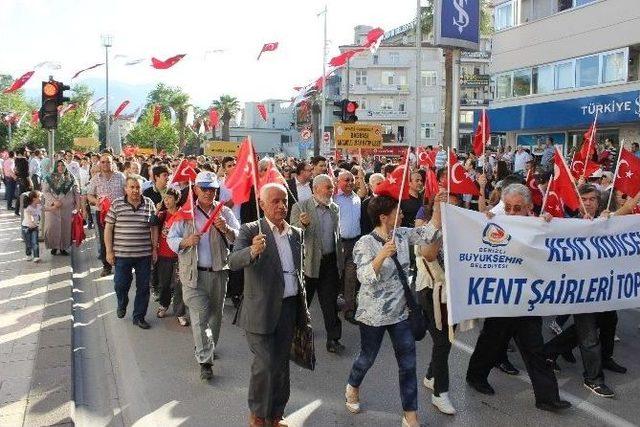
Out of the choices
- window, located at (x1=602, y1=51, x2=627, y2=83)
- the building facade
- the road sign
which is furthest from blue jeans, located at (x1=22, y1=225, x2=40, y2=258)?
window, located at (x1=602, y1=51, x2=627, y2=83)

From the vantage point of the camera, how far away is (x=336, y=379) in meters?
6.00

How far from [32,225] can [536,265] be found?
9.06m

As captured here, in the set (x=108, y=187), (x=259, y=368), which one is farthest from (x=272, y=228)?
(x=108, y=187)

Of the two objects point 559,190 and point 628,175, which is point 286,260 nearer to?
point 559,190

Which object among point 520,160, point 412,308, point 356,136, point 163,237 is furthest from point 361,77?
point 412,308

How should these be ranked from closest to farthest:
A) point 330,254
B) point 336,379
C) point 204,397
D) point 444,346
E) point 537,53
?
point 444,346 → point 204,397 → point 336,379 → point 330,254 → point 537,53

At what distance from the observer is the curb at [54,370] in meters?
4.93

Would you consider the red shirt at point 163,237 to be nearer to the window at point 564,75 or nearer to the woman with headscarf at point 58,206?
the woman with headscarf at point 58,206

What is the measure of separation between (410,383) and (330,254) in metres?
2.25

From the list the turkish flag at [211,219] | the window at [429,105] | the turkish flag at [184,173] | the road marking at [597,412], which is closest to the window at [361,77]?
the window at [429,105]

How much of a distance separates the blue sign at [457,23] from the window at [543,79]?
12988mm

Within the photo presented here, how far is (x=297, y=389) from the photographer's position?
5.74 metres

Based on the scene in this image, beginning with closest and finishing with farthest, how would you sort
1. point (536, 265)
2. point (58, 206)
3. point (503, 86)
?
point (536, 265)
point (58, 206)
point (503, 86)

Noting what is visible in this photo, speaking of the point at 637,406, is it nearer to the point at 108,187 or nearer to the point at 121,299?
the point at 121,299
